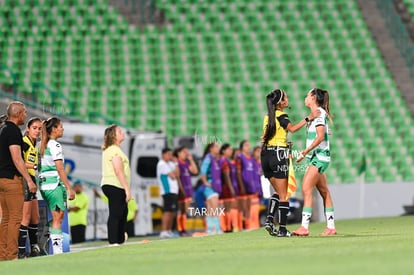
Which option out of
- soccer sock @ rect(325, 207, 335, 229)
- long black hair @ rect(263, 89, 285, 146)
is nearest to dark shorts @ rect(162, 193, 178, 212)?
soccer sock @ rect(325, 207, 335, 229)

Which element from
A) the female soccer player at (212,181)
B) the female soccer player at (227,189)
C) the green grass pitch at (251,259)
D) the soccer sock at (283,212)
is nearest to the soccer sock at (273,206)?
the soccer sock at (283,212)

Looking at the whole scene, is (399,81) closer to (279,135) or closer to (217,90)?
(217,90)

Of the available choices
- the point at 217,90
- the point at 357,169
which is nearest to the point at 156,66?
the point at 217,90

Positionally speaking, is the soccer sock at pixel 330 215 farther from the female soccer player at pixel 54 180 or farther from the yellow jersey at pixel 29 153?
the yellow jersey at pixel 29 153

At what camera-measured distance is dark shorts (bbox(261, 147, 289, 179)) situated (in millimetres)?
15328

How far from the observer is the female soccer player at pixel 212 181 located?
76.4 ft

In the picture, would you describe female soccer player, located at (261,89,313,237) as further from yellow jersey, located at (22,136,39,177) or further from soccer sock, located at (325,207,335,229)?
yellow jersey, located at (22,136,39,177)

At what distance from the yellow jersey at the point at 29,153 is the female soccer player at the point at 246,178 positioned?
969cm

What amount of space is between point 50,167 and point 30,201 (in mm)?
566

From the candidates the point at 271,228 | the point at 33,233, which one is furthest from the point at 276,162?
the point at 33,233

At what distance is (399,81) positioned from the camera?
1407 inches

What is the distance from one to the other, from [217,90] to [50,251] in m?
18.9

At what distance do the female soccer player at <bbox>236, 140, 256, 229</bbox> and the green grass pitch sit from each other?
404 inches

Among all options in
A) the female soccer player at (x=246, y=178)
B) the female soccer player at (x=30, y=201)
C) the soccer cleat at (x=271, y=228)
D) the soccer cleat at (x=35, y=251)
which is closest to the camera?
the female soccer player at (x=30, y=201)
